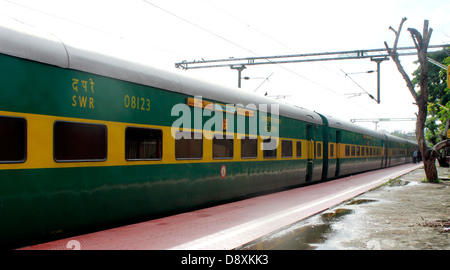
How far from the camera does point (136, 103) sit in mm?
7641

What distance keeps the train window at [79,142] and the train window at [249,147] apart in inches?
201

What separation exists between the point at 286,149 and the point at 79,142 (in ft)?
29.5

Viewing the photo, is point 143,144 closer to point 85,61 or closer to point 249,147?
point 85,61

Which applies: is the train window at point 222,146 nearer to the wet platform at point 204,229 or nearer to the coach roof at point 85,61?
the coach roof at point 85,61

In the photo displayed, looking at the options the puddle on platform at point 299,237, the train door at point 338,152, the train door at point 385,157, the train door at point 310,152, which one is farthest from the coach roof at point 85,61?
the train door at point 385,157

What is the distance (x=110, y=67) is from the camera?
23.4 ft

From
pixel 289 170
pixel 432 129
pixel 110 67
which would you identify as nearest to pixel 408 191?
pixel 289 170

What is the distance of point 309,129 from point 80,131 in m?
12.0

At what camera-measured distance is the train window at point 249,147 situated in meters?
11.5

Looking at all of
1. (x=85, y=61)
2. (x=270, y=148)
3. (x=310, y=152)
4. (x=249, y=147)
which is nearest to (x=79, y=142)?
(x=85, y=61)

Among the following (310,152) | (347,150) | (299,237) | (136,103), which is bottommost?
(299,237)

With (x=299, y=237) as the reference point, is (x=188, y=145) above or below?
above

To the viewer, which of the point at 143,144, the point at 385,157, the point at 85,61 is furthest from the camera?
the point at 385,157
